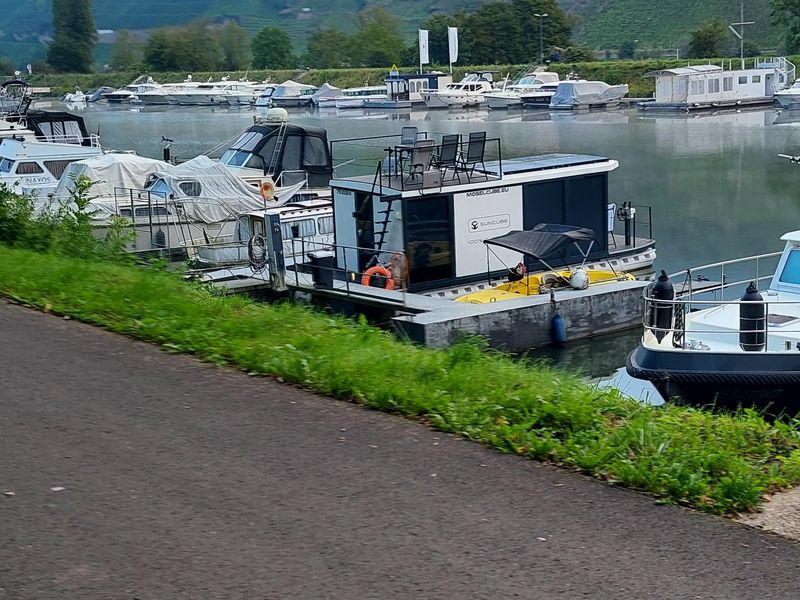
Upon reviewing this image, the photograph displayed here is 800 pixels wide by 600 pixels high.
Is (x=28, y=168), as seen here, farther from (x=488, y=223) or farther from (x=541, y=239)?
(x=541, y=239)

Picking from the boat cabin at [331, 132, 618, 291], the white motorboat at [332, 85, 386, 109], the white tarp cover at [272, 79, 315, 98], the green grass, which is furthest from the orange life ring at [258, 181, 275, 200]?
the white tarp cover at [272, 79, 315, 98]

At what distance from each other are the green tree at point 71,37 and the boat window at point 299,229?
5799 inches

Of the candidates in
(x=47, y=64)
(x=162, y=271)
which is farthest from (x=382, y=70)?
(x=162, y=271)

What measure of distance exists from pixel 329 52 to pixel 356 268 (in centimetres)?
13075

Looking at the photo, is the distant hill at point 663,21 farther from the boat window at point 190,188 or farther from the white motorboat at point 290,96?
the boat window at point 190,188

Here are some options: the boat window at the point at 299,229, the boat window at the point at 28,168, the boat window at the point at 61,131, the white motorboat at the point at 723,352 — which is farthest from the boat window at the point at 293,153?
the white motorboat at the point at 723,352

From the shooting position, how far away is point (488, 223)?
2242 cm

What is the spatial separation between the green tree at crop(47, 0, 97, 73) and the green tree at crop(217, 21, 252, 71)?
19228mm

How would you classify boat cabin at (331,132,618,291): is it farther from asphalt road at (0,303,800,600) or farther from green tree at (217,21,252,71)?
green tree at (217,21,252,71)

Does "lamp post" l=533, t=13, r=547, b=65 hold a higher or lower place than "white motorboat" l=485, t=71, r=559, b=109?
higher

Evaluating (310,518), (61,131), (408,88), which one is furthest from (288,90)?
(310,518)

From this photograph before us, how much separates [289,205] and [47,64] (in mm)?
148356

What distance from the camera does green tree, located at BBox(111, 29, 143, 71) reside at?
16600 cm

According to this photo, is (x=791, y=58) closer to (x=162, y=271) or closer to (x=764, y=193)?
(x=764, y=193)
